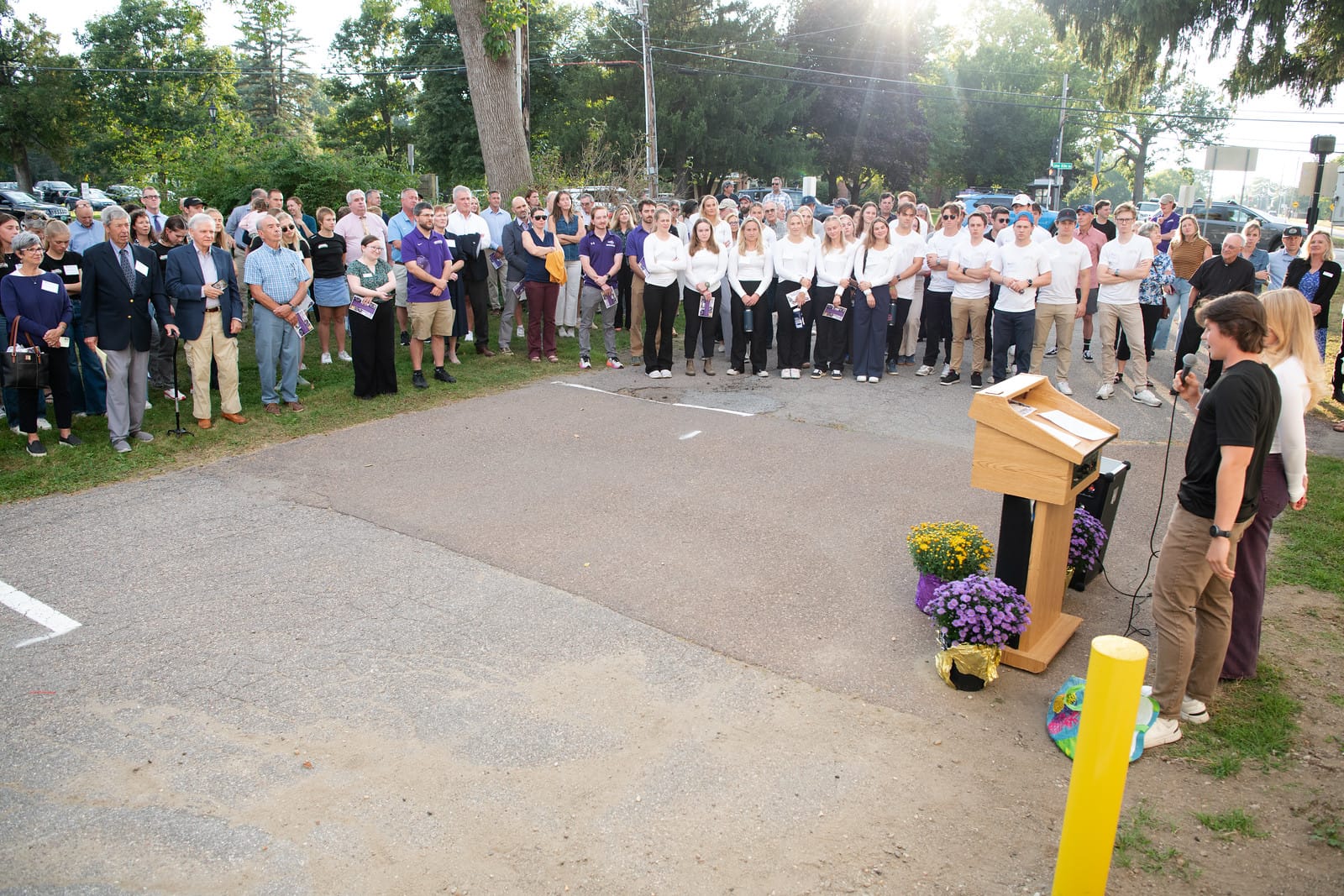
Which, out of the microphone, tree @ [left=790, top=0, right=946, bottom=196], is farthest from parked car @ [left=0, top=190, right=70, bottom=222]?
the microphone

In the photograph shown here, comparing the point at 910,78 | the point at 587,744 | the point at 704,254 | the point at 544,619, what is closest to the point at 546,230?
the point at 704,254

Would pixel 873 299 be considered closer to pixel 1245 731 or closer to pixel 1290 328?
pixel 1290 328

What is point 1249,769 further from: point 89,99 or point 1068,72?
point 1068,72

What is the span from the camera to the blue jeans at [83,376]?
30.6ft

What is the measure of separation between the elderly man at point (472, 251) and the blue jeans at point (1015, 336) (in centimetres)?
638

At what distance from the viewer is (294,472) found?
8008 mm

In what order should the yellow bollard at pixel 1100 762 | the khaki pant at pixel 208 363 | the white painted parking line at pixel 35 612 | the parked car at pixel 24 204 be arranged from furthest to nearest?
1. the parked car at pixel 24 204
2. the khaki pant at pixel 208 363
3. the white painted parking line at pixel 35 612
4. the yellow bollard at pixel 1100 762

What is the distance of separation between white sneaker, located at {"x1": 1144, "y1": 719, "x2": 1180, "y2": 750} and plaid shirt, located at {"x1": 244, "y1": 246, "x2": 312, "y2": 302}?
27.3ft

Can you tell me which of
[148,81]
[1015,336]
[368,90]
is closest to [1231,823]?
[1015,336]

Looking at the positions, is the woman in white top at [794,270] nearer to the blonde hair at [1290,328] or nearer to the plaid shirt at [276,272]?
the plaid shirt at [276,272]

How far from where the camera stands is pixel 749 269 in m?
11.5

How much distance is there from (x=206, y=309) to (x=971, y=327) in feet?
27.7

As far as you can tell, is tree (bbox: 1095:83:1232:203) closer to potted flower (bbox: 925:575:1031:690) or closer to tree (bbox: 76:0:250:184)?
tree (bbox: 76:0:250:184)

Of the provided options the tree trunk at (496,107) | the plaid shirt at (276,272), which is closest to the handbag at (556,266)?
the plaid shirt at (276,272)
